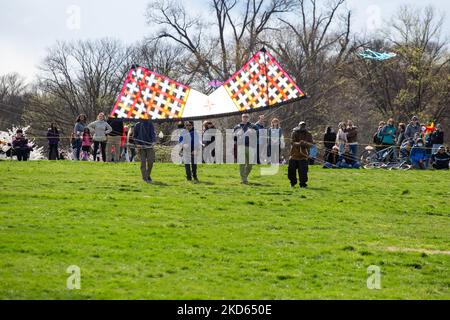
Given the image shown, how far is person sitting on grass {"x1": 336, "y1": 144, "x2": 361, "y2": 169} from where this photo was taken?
3366 cm

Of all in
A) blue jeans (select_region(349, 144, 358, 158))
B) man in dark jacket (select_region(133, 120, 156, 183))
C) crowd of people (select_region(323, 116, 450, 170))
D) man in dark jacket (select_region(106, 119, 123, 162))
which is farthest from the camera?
blue jeans (select_region(349, 144, 358, 158))

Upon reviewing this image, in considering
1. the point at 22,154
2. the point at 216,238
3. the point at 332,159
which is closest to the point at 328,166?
the point at 332,159

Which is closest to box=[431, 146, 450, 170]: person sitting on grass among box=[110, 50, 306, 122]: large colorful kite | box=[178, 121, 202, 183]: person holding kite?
box=[178, 121, 202, 183]: person holding kite

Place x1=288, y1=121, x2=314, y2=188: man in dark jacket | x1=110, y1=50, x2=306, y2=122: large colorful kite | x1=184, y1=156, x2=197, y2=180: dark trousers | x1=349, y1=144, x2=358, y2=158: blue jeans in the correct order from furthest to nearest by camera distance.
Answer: x1=349, y1=144, x2=358, y2=158: blue jeans
x1=184, y1=156, x2=197, y2=180: dark trousers
x1=288, y1=121, x2=314, y2=188: man in dark jacket
x1=110, y1=50, x2=306, y2=122: large colorful kite

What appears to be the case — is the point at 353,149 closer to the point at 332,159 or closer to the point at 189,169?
the point at 332,159

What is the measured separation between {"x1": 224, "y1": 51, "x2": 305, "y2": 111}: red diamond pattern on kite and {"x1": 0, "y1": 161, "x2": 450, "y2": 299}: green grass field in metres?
2.65

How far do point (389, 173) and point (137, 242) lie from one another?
17.5 metres

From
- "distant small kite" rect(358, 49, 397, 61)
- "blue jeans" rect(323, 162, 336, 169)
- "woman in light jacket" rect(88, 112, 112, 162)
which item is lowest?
"blue jeans" rect(323, 162, 336, 169)

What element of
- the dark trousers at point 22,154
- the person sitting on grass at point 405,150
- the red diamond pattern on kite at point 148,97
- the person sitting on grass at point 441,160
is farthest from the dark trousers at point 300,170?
the dark trousers at point 22,154

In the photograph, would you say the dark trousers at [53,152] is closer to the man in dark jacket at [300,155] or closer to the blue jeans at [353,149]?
the blue jeans at [353,149]

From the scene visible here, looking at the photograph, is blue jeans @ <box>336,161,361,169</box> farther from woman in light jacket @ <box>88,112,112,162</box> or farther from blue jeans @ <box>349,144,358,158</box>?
woman in light jacket @ <box>88,112,112,162</box>
